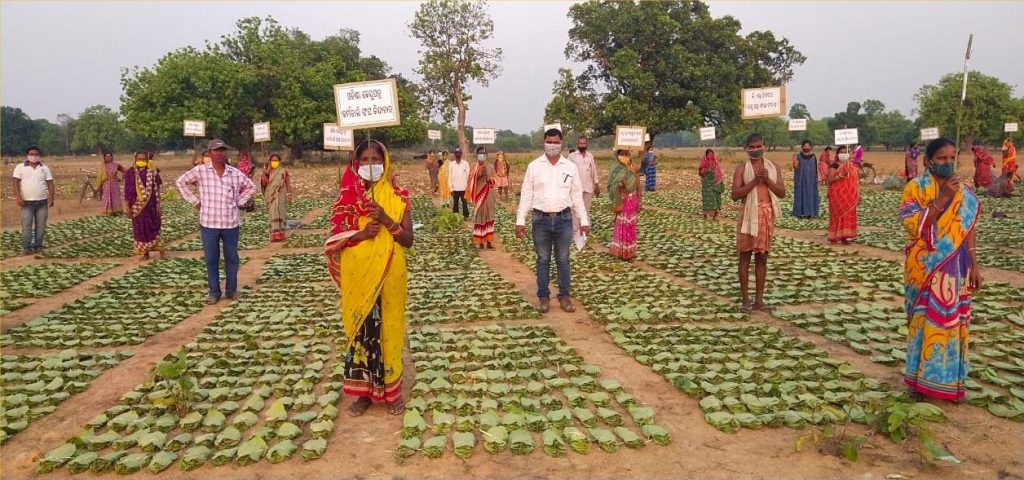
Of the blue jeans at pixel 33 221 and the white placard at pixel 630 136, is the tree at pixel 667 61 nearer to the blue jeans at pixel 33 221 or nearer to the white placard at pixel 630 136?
the white placard at pixel 630 136

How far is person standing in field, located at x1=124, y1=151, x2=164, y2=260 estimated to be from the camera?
10.7 metres

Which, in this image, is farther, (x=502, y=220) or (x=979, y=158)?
(x=979, y=158)

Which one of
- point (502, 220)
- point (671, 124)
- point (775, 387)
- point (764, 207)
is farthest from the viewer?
point (671, 124)

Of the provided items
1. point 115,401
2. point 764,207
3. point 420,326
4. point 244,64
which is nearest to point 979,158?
point 764,207

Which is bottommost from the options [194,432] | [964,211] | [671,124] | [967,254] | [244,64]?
[194,432]

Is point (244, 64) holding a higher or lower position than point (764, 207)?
higher

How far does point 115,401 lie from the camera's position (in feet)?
15.9

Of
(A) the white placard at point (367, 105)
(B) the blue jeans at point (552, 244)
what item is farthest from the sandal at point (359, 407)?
(B) the blue jeans at point (552, 244)

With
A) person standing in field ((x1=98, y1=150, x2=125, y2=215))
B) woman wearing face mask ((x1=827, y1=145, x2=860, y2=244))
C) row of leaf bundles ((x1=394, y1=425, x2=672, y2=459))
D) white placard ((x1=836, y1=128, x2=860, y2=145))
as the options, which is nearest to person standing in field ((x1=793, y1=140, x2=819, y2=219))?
white placard ((x1=836, y1=128, x2=860, y2=145))

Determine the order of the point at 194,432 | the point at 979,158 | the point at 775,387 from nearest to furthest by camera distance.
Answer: the point at 194,432 < the point at 775,387 < the point at 979,158

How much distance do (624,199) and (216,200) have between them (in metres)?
6.15

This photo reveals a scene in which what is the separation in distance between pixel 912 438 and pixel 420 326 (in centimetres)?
473

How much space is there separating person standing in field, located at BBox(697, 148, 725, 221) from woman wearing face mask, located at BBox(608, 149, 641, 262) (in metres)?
5.75

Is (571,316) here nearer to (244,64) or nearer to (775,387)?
(775,387)
